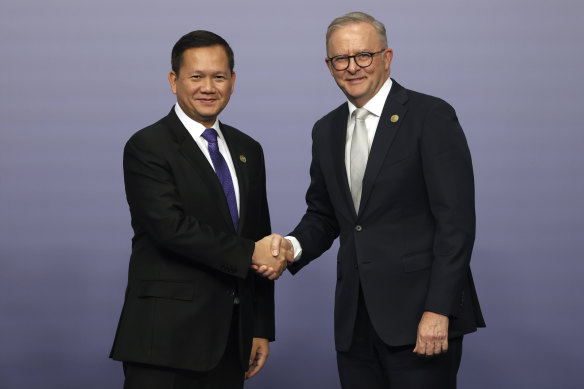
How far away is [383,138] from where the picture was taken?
2.51 m

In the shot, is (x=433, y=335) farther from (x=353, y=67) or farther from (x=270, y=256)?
(x=353, y=67)

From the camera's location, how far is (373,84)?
2.59 m

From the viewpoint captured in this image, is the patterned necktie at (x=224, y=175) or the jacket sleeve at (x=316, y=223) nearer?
the patterned necktie at (x=224, y=175)

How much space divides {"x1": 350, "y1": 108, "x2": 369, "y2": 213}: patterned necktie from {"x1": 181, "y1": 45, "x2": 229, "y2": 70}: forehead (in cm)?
47

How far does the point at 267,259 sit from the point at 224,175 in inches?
11.7

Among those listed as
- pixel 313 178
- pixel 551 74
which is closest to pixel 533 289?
pixel 551 74

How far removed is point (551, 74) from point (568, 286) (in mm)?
1087

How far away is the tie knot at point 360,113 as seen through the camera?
261cm

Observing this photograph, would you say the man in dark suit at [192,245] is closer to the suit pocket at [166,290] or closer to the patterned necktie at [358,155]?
the suit pocket at [166,290]

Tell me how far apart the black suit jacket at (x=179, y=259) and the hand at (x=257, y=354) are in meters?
0.16

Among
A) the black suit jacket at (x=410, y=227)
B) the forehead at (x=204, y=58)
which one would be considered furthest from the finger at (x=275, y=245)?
the forehead at (x=204, y=58)

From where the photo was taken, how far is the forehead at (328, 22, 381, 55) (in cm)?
259

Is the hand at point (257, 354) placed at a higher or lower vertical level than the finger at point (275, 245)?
lower

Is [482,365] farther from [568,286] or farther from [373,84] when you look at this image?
[373,84]
